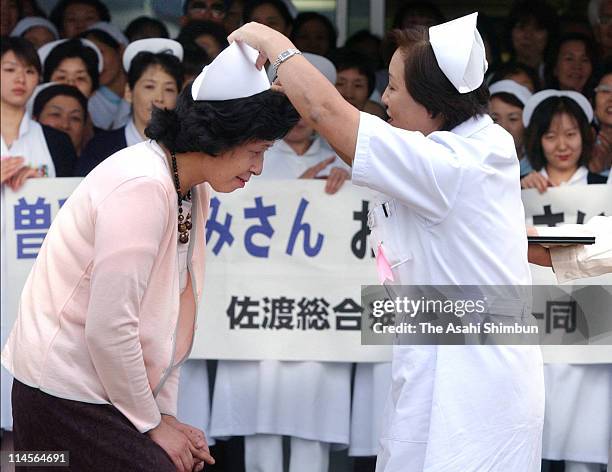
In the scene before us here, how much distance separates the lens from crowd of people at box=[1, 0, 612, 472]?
15.8 feet

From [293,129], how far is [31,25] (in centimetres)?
150

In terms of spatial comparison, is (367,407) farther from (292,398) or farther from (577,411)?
(577,411)

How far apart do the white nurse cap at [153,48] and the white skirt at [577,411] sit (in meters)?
2.26

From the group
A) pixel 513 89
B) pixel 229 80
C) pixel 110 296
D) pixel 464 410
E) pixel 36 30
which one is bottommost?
pixel 464 410

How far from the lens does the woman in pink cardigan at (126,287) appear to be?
8.14 feet

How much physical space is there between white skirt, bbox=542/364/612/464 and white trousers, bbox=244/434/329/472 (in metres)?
1.00

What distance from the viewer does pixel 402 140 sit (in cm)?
255

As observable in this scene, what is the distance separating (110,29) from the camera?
17.6 feet

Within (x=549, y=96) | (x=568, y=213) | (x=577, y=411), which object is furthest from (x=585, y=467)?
(x=549, y=96)

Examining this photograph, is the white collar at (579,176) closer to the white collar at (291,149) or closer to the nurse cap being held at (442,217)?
the white collar at (291,149)

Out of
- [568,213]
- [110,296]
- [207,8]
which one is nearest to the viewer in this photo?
[110,296]

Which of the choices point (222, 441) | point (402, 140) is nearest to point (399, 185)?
point (402, 140)

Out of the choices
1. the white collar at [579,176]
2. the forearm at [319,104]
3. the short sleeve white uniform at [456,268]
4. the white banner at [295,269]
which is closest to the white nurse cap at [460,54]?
the short sleeve white uniform at [456,268]

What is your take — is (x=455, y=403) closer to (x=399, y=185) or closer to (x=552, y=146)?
(x=399, y=185)
